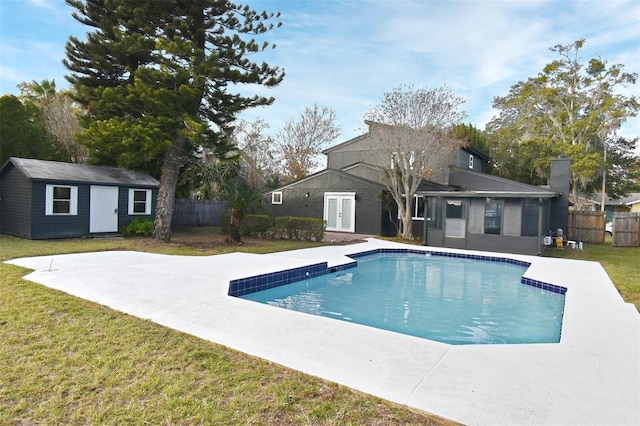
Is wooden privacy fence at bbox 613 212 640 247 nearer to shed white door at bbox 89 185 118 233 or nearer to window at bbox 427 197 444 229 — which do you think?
window at bbox 427 197 444 229

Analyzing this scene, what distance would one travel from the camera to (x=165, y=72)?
39.2 ft

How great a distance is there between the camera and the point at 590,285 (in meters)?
7.29

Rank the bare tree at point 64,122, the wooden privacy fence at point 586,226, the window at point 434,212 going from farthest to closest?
1. the bare tree at point 64,122
2. the wooden privacy fence at point 586,226
3. the window at point 434,212

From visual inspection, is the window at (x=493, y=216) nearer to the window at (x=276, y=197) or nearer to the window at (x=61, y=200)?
the window at (x=276, y=197)

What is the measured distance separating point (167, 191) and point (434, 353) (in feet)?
40.2

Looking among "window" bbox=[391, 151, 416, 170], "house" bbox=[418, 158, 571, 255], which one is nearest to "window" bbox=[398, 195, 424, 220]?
"window" bbox=[391, 151, 416, 170]

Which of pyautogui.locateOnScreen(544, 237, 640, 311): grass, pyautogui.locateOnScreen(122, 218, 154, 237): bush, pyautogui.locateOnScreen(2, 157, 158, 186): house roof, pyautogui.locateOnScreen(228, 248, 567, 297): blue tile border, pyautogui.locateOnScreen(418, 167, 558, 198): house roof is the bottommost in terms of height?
pyautogui.locateOnScreen(228, 248, 567, 297): blue tile border

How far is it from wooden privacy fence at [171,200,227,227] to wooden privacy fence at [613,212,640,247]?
58.3ft

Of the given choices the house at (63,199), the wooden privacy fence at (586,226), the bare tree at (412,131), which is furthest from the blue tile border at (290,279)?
the house at (63,199)

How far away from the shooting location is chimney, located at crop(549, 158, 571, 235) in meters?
14.9

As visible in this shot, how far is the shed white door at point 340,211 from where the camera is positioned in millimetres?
18484

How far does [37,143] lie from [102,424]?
61.3ft

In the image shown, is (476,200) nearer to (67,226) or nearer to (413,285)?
(413,285)

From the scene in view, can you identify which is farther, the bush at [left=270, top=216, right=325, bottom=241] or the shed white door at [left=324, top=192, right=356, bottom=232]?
the shed white door at [left=324, top=192, right=356, bottom=232]
